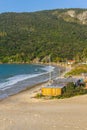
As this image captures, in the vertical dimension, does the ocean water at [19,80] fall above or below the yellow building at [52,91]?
below

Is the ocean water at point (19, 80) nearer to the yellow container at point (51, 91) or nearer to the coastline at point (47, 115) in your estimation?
the yellow container at point (51, 91)

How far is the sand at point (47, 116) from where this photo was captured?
22.8m

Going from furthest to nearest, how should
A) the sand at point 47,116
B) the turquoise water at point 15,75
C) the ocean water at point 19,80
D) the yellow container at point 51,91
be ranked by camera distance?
the turquoise water at point 15,75
the ocean water at point 19,80
the yellow container at point 51,91
the sand at point 47,116

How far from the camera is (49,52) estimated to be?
186500mm

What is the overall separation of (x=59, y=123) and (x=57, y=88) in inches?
615

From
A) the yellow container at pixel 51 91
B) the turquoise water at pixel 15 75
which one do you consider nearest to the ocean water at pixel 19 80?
the turquoise water at pixel 15 75

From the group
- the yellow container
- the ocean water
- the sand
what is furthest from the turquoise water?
the sand

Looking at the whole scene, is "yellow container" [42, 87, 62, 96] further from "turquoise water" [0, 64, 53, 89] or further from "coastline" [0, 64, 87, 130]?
"turquoise water" [0, 64, 53, 89]

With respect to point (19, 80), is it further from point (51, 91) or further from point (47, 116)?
point (47, 116)

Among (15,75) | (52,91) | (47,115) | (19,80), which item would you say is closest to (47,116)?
(47,115)

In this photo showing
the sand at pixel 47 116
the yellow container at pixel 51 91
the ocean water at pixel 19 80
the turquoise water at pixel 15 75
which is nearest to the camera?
the sand at pixel 47 116

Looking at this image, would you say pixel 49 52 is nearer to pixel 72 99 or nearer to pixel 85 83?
pixel 85 83

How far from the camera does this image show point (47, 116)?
26.2 m

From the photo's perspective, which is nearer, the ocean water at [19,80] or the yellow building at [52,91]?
the yellow building at [52,91]
